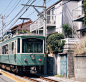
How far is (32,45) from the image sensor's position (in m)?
14.5

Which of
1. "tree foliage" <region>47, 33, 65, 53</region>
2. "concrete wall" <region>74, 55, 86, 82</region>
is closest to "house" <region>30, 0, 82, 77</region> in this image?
"tree foliage" <region>47, 33, 65, 53</region>

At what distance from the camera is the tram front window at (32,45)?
1426 cm

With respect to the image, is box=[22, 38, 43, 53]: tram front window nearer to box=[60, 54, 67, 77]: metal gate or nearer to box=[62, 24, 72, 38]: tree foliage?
box=[60, 54, 67, 77]: metal gate

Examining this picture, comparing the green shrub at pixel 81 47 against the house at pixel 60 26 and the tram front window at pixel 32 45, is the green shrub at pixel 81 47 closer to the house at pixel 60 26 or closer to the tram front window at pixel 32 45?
the house at pixel 60 26

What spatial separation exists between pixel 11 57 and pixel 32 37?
274cm

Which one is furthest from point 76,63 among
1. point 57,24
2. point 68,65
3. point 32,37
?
point 57,24

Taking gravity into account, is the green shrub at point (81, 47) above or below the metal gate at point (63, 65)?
above

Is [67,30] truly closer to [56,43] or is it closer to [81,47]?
[56,43]

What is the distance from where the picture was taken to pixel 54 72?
15875mm

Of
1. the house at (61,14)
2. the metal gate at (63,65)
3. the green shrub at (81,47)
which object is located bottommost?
the metal gate at (63,65)

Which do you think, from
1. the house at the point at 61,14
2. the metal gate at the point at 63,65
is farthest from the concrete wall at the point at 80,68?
the house at the point at 61,14

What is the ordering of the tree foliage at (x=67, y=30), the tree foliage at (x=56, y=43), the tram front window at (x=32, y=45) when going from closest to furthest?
the tram front window at (x=32, y=45) < the tree foliage at (x=56, y=43) < the tree foliage at (x=67, y=30)

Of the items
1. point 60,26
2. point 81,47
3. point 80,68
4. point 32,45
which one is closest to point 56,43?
point 32,45

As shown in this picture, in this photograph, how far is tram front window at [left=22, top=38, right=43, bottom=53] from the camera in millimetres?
14258
